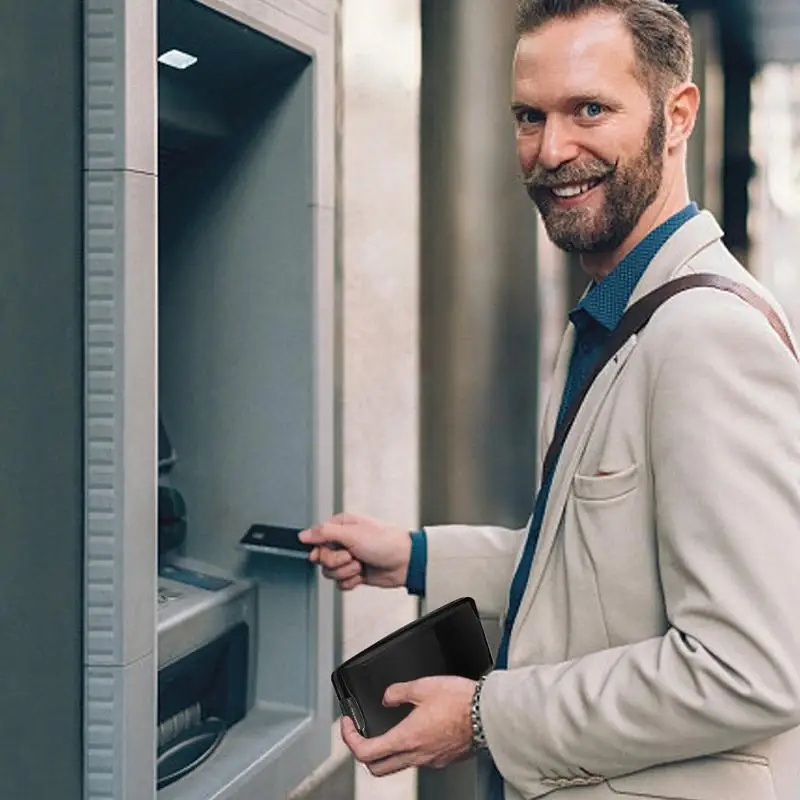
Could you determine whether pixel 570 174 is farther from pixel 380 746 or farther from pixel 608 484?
pixel 380 746

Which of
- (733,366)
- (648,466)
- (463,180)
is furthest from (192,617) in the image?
(463,180)

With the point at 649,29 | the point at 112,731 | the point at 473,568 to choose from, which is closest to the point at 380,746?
the point at 112,731

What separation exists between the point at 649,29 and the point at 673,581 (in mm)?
709

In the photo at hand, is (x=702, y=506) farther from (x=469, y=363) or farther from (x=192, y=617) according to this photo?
(x=469, y=363)

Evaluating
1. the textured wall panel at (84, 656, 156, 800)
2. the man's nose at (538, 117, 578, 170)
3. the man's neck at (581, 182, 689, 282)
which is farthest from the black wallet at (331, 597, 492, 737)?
the man's nose at (538, 117, 578, 170)

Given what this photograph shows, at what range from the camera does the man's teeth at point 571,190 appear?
5.59 feet

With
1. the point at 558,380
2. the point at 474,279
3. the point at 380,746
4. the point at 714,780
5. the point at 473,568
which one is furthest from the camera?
the point at 474,279

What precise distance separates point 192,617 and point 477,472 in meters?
1.01

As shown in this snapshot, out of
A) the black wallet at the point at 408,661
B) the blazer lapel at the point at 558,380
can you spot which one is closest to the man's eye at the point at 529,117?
the blazer lapel at the point at 558,380

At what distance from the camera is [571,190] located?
67.3 inches

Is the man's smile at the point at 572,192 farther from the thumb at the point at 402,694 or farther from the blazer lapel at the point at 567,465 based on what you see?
the thumb at the point at 402,694

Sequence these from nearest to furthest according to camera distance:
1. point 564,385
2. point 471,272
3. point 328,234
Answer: point 564,385 < point 328,234 < point 471,272

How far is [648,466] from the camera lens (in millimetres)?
1535

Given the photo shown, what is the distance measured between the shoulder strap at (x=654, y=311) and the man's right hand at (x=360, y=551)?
0.49 meters
